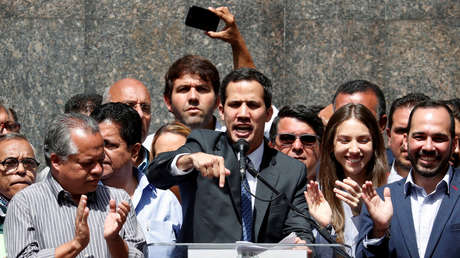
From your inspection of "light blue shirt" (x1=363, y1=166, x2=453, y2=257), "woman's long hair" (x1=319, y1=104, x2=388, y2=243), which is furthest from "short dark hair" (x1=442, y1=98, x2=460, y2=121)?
"light blue shirt" (x1=363, y1=166, x2=453, y2=257)

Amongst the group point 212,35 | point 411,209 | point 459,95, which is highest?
point 212,35

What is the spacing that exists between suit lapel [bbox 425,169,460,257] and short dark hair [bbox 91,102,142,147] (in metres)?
1.90

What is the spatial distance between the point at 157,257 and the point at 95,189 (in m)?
1.05

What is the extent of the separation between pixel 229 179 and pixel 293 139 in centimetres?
148

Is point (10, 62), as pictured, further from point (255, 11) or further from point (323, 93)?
point (323, 93)

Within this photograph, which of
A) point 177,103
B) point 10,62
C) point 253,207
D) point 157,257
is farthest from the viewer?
point 10,62

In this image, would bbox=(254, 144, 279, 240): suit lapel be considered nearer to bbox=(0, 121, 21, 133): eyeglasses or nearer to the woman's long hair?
the woman's long hair

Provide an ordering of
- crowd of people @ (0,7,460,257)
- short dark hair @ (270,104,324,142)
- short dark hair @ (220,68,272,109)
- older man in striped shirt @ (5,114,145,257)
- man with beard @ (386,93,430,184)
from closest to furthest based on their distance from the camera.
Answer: older man in striped shirt @ (5,114,145,257), crowd of people @ (0,7,460,257), short dark hair @ (220,68,272,109), man with beard @ (386,93,430,184), short dark hair @ (270,104,324,142)

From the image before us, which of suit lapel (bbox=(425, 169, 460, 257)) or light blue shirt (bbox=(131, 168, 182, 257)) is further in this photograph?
light blue shirt (bbox=(131, 168, 182, 257))

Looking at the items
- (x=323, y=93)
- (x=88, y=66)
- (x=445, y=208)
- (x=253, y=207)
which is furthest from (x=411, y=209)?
(x=88, y=66)

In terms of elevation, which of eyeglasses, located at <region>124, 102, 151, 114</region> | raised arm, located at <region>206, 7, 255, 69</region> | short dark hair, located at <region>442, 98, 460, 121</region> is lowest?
short dark hair, located at <region>442, 98, 460, 121</region>

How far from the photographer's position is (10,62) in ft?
27.1

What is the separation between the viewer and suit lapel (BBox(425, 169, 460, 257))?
5.41m

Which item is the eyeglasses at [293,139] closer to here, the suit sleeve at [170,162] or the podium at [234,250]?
the suit sleeve at [170,162]
